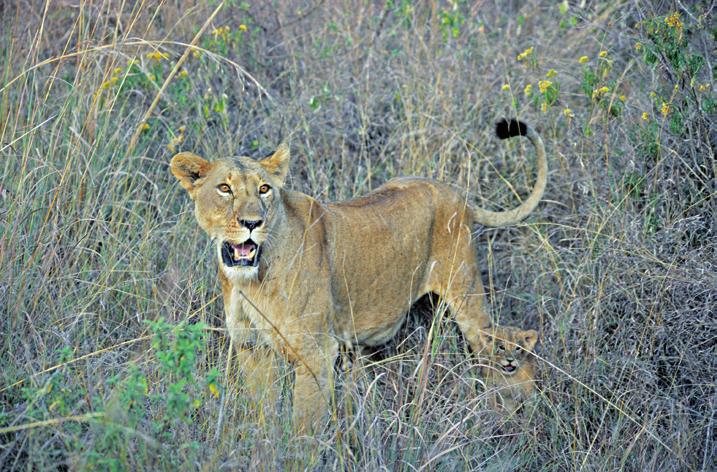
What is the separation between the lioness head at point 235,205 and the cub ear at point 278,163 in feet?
0.22

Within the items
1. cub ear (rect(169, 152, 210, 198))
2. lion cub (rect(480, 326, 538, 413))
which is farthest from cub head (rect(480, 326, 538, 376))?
cub ear (rect(169, 152, 210, 198))

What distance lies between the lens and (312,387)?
419cm

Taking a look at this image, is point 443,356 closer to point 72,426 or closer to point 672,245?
point 672,245

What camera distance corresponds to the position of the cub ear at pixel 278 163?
4.31m

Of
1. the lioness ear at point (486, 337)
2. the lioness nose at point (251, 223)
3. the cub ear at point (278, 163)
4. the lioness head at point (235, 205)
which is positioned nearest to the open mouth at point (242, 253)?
the lioness head at point (235, 205)

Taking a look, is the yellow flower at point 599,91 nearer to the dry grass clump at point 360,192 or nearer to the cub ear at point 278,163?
the dry grass clump at point 360,192

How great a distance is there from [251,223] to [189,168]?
1.66 feet

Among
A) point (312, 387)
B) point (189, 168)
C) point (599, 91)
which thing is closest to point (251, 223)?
point (189, 168)

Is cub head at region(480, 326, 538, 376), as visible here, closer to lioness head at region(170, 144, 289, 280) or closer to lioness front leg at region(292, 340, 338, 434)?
lioness front leg at region(292, 340, 338, 434)

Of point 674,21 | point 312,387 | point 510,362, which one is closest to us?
point 312,387

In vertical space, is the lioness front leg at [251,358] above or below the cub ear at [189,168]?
below

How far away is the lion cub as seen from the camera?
15.6 feet

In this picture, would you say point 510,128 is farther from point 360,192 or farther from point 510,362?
point 510,362

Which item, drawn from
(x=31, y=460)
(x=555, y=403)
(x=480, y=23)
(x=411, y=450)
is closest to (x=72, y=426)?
(x=31, y=460)
